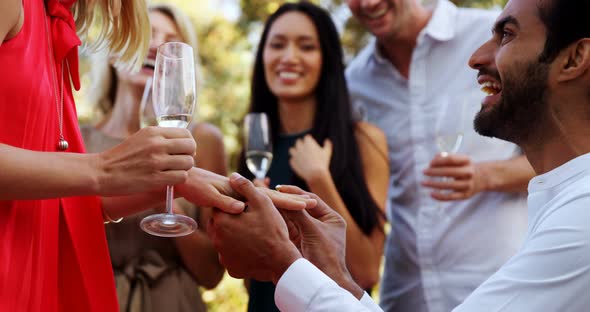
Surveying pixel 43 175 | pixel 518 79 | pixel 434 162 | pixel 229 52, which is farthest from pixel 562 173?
pixel 229 52

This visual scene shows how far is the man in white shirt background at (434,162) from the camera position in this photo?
414cm

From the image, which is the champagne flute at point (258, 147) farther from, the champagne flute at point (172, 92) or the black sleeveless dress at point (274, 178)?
the champagne flute at point (172, 92)

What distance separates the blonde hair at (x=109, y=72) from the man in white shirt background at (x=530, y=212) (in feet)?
7.76

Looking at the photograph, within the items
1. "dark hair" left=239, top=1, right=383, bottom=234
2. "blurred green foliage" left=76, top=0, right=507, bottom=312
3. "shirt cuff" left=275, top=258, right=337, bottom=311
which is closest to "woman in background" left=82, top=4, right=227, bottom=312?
"dark hair" left=239, top=1, right=383, bottom=234

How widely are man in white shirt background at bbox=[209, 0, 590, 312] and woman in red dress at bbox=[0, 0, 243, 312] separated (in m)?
0.16

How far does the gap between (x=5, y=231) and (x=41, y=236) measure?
0.13m

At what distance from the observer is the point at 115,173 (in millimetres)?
1884

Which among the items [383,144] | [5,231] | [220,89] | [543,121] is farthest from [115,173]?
[220,89]

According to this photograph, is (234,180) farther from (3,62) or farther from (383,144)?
(383,144)

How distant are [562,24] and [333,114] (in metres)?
2.14

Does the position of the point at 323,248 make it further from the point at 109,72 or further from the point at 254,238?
the point at 109,72

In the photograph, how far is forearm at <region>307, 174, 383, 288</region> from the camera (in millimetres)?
3904

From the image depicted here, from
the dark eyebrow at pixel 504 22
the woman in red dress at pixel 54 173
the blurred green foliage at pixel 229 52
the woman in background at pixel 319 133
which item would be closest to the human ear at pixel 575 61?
the dark eyebrow at pixel 504 22

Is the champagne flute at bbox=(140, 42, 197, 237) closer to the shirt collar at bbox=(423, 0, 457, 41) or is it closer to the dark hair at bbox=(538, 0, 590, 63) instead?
the dark hair at bbox=(538, 0, 590, 63)
